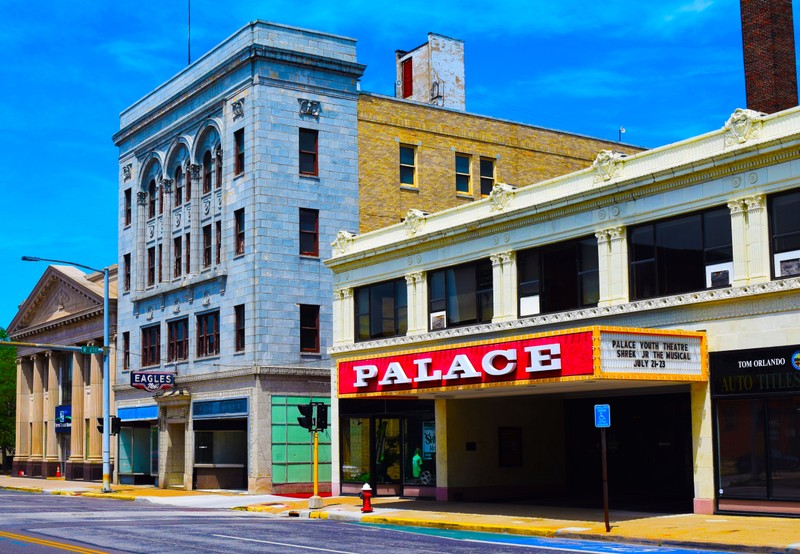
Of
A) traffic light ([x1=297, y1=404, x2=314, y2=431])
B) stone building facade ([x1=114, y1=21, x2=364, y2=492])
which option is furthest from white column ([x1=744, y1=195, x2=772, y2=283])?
stone building facade ([x1=114, y1=21, x2=364, y2=492])

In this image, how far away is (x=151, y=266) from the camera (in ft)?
188

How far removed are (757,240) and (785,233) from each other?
710 mm

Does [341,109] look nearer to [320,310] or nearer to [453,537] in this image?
[320,310]

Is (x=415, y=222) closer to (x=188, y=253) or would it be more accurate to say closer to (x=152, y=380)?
(x=188, y=253)

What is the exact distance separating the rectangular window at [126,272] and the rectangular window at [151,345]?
3.63 meters

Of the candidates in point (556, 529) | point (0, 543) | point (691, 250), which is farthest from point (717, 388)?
point (0, 543)

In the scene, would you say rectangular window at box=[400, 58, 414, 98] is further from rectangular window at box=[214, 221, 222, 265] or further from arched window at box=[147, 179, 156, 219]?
arched window at box=[147, 179, 156, 219]

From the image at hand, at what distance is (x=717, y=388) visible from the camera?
27641 millimetres

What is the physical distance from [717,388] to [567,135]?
101 ft

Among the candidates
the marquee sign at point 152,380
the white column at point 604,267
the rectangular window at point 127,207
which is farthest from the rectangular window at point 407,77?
the white column at point 604,267

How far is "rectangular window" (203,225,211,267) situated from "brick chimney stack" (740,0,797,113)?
27.0m

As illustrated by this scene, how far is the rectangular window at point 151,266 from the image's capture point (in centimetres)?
5672

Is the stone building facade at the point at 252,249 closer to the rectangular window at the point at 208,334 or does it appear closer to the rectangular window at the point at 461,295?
the rectangular window at the point at 208,334

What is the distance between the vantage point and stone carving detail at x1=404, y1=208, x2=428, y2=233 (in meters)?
37.9
